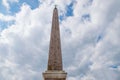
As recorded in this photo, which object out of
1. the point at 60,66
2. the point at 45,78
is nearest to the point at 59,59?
the point at 60,66

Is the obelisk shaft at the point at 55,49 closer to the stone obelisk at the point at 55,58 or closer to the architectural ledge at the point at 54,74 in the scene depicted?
the stone obelisk at the point at 55,58

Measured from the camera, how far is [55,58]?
23.3 meters

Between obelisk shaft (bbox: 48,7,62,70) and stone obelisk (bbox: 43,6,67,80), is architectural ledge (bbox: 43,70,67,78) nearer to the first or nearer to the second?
stone obelisk (bbox: 43,6,67,80)

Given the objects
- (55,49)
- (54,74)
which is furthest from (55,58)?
(54,74)

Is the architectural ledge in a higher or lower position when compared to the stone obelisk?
lower

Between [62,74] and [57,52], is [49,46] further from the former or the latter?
[62,74]

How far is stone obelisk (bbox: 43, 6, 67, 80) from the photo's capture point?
22.5 m

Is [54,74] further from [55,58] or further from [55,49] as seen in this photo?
[55,49]

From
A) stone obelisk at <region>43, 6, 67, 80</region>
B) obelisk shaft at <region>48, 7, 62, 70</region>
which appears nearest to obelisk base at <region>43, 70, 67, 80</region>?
stone obelisk at <region>43, 6, 67, 80</region>

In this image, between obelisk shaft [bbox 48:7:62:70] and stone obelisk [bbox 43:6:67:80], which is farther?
obelisk shaft [bbox 48:7:62:70]

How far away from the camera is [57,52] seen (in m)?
23.5

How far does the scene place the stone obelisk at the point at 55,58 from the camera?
22.5m

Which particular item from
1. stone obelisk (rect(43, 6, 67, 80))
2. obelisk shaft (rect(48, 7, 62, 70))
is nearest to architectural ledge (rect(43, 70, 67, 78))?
stone obelisk (rect(43, 6, 67, 80))

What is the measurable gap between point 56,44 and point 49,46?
650 millimetres
